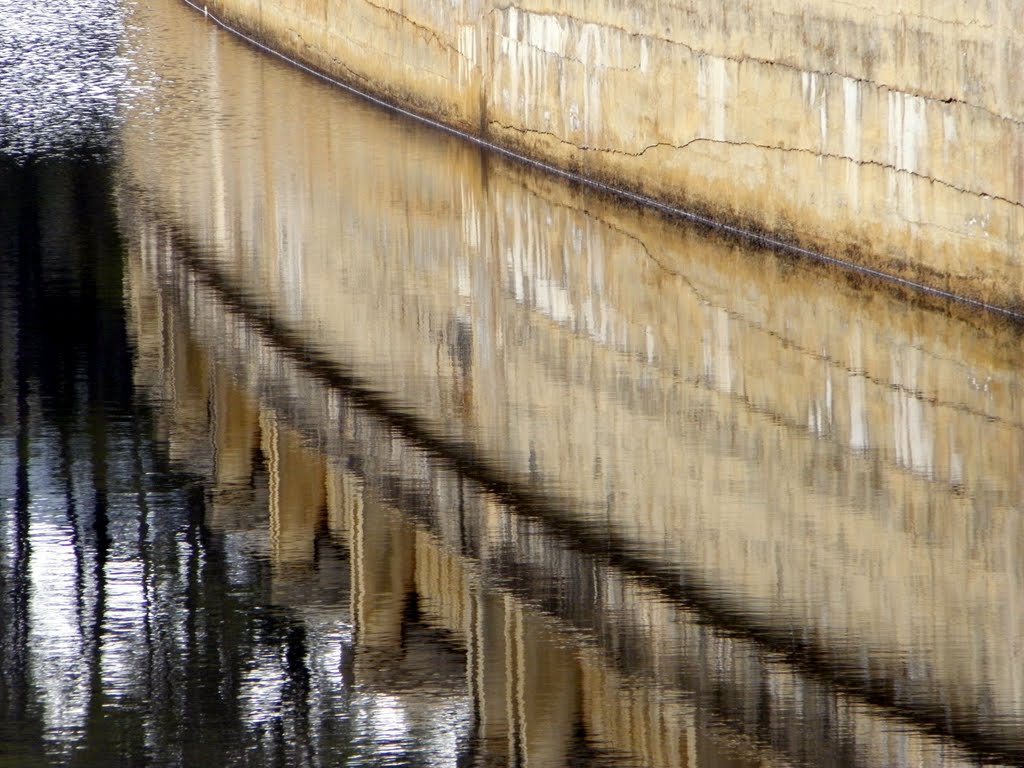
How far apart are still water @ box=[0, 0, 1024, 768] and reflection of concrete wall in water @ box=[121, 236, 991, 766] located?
0.06 feet

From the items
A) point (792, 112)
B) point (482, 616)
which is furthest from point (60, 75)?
point (482, 616)

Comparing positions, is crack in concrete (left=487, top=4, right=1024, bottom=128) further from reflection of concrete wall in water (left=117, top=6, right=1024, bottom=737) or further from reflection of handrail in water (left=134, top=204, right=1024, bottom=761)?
reflection of handrail in water (left=134, top=204, right=1024, bottom=761)

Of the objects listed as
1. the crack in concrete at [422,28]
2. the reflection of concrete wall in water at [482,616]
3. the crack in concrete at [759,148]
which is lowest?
the reflection of concrete wall in water at [482,616]

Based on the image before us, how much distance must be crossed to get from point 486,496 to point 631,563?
0.96 metres

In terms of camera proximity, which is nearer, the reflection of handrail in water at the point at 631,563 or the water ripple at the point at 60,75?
the reflection of handrail in water at the point at 631,563

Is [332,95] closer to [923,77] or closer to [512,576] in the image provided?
[923,77]

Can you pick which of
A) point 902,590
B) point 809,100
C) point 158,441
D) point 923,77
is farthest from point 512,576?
point 809,100

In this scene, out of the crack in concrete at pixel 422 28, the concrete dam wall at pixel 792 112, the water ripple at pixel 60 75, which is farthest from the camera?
the crack in concrete at pixel 422 28

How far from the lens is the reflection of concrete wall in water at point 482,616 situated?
5629mm

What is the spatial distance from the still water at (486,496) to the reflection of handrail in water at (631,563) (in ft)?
0.06

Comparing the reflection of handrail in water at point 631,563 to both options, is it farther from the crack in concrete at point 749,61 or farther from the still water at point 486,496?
the crack in concrete at point 749,61

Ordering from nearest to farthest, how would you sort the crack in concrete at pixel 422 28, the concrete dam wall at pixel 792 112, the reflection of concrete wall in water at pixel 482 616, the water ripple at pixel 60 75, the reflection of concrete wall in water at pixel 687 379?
the reflection of concrete wall in water at pixel 482 616 < the reflection of concrete wall in water at pixel 687 379 < the concrete dam wall at pixel 792 112 < the water ripple at pixel 60 75 < the crack in concrete at pixel 422 28

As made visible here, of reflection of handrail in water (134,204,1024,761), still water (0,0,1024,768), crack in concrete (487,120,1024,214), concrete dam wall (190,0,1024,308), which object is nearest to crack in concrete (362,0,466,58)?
concrete dam wall (190,0,1024,308)

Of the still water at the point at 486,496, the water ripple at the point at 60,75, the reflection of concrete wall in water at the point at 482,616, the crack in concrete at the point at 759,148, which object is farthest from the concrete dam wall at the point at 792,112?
the reflection of concrete wall in water at the point at 482,616
